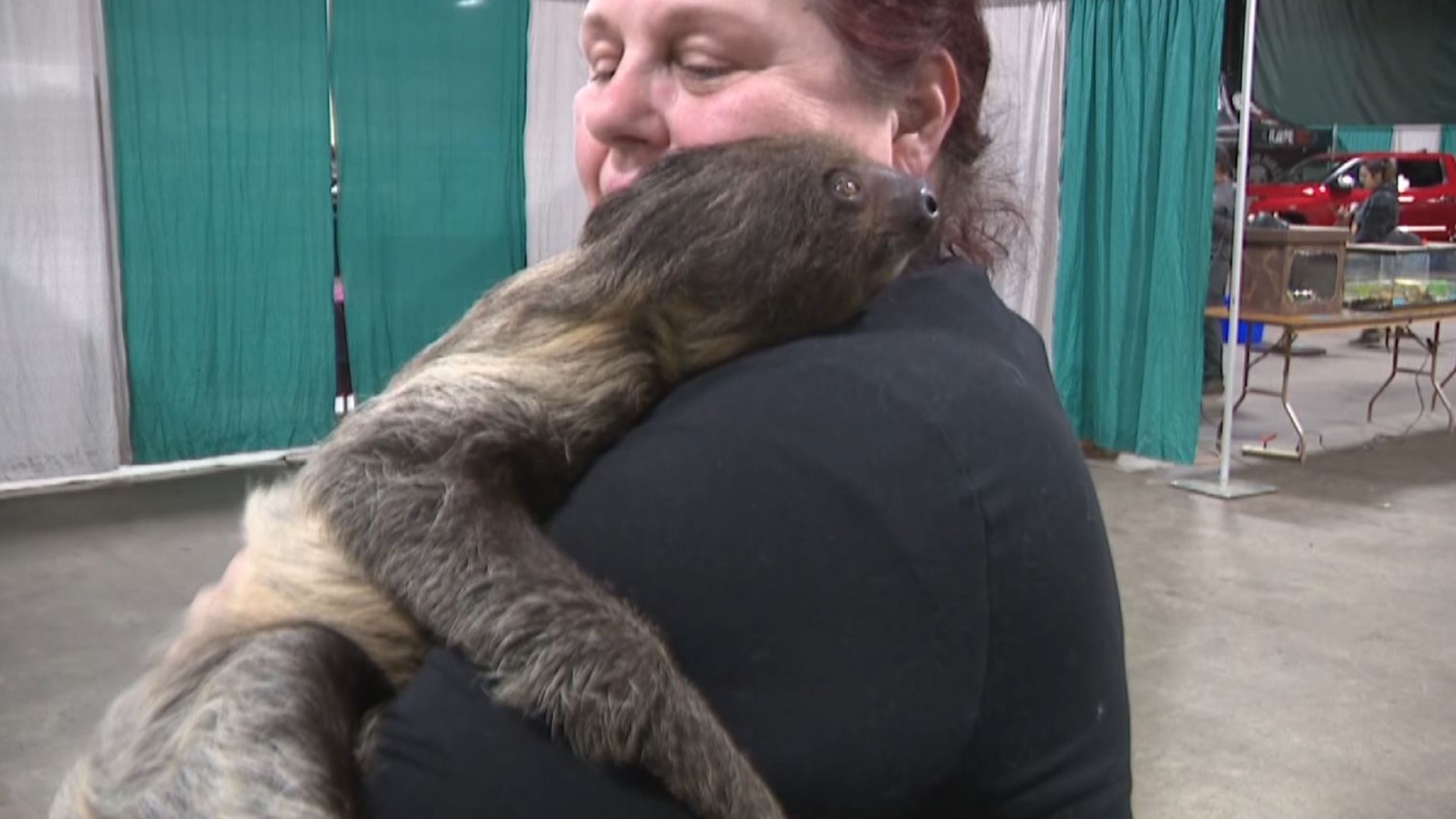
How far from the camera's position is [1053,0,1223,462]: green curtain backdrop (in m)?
6.16

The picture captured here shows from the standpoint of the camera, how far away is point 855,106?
1205mm

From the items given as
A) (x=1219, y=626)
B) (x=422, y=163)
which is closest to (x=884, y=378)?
(x=1219, y=626)

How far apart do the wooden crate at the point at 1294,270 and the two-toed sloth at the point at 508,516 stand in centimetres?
597

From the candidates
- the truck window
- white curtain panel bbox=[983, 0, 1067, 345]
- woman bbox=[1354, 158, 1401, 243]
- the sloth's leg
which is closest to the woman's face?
the sloth's leg

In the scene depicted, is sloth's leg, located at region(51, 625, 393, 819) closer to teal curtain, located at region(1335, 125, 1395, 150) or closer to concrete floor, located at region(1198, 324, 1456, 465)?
concrete floor, located at region(1198, 324, 1456, 465)

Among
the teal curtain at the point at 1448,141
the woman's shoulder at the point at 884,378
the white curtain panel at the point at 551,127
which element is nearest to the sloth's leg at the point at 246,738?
the woman's shoulder at the point at 884,378

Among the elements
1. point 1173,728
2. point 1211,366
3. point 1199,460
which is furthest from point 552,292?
point 1211,366

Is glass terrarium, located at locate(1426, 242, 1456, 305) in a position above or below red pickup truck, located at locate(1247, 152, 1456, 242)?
below

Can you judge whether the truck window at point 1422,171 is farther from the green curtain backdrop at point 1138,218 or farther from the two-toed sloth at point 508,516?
the two-toed sloth at point 508,516

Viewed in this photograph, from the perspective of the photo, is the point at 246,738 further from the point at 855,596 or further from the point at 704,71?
the point at 704,71

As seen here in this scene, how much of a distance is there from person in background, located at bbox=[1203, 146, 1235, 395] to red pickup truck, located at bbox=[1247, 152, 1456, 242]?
4.31m

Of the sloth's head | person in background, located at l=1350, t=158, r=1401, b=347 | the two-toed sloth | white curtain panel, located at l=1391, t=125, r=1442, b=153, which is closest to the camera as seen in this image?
the two-toed sloth

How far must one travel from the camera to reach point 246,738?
982mm

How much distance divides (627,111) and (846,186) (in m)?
0.24
